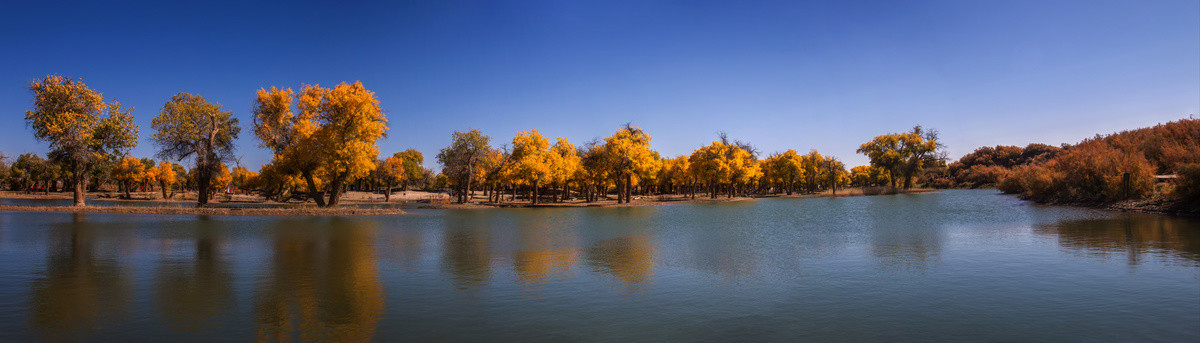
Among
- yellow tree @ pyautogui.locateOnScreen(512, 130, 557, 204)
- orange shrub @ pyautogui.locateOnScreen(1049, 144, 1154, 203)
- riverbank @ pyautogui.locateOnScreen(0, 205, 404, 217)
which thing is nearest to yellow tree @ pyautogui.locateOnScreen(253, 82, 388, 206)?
riverbank @ pyautogui.locateOnScreen(0, 205, 404, 217)

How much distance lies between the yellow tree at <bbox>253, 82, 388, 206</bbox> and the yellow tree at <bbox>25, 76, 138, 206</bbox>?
9.61 metres

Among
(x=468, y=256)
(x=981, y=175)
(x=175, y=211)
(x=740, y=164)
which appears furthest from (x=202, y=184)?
(x=981, y=175)

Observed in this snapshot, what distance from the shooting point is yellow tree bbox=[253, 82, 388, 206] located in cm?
4350

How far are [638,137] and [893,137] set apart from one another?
5970 cm

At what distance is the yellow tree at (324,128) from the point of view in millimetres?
43500

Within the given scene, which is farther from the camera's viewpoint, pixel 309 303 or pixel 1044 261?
pixel 1044 261

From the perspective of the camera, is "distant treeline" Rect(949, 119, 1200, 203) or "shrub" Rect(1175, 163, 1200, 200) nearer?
"shrub" Rect(1175, 163, 1200, 200)

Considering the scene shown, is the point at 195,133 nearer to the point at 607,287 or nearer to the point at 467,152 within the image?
the point at 467,152

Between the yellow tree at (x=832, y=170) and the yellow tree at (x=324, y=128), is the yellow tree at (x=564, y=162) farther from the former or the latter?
the yellow tree at (x=832, y=170)

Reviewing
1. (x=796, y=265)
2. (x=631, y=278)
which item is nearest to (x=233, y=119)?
(x=631, y=278)

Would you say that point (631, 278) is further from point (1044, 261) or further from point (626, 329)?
point (1044, 261)

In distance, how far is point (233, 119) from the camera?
47750 millimetres

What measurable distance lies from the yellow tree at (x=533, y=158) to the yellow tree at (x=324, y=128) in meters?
17.4

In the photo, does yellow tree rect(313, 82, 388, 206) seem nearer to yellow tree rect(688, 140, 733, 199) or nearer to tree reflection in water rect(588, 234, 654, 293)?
tree reflection in water rect(588, 234, 654, 293)
